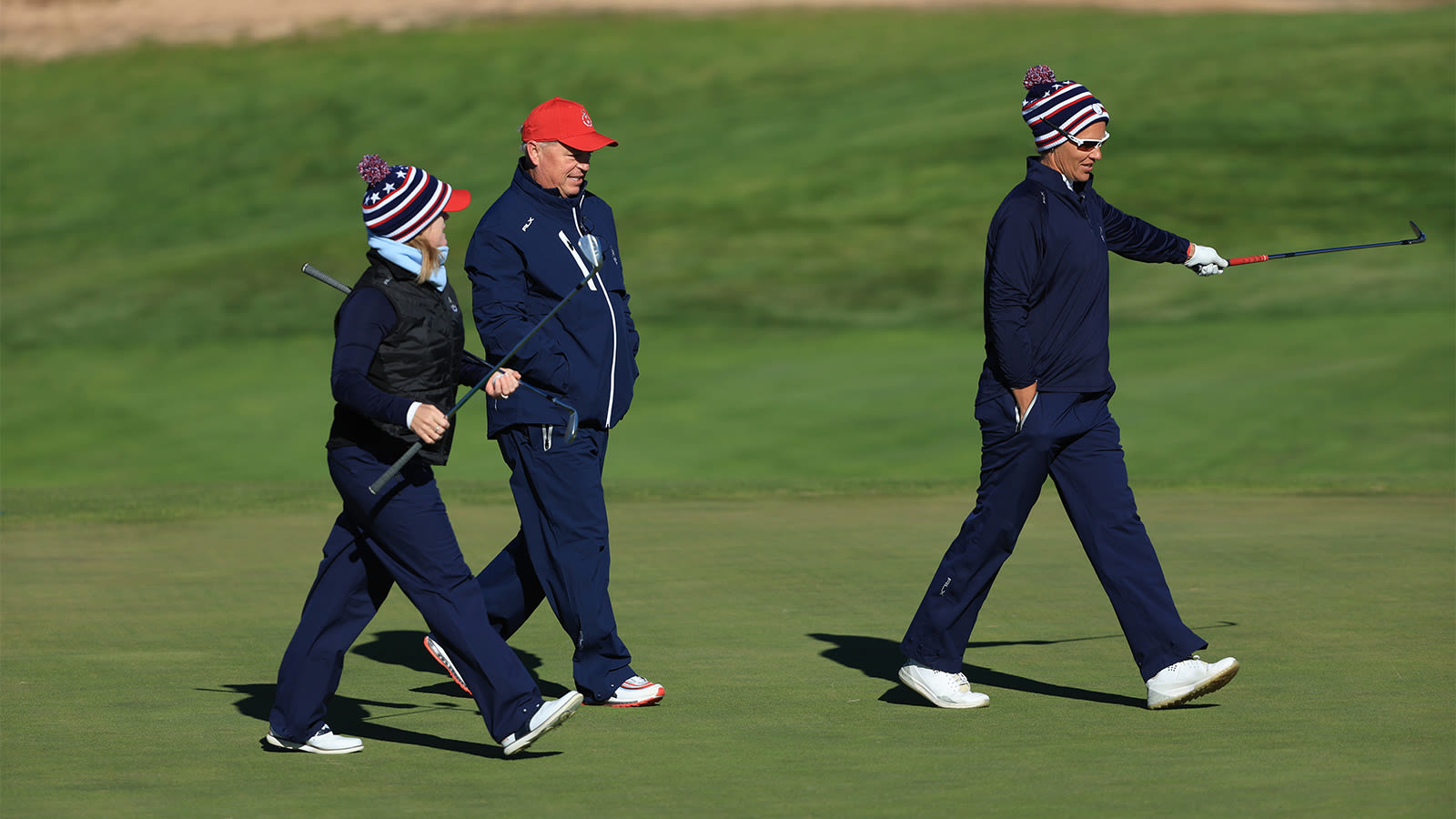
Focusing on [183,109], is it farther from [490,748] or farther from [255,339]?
[490,748]

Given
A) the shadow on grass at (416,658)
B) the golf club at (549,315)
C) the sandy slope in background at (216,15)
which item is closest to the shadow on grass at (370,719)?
the shadow on grass at (416,658)

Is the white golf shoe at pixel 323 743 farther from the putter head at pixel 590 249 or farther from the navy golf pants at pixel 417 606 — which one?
the putter head at pixel 590 249

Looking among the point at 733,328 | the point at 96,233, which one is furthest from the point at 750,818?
the point at 96,233

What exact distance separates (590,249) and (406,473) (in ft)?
4.70

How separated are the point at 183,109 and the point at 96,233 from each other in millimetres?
10325

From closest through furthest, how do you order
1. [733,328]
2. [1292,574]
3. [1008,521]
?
1. [1008,521]
2. [1292,574]
3. [733,328]

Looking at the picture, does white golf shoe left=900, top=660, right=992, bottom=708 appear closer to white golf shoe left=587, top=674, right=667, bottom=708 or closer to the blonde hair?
white golf shoe left=587, top=674, right=667, bottom=708

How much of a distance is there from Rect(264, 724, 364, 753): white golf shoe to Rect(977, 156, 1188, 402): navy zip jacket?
2.57 meters

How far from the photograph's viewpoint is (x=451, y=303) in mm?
6770

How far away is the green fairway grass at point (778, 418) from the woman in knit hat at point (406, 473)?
0.21m

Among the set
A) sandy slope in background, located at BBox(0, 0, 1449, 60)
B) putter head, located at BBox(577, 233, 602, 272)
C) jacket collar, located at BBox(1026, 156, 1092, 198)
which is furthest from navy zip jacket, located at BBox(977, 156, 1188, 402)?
sandy slope in background, located at BBox(0, 0, 1449, 60)

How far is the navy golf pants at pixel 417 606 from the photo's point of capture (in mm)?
6508

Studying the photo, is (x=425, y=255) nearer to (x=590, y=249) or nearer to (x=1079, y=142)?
(x=590, y=249)

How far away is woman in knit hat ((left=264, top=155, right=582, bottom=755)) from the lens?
21.3ft
